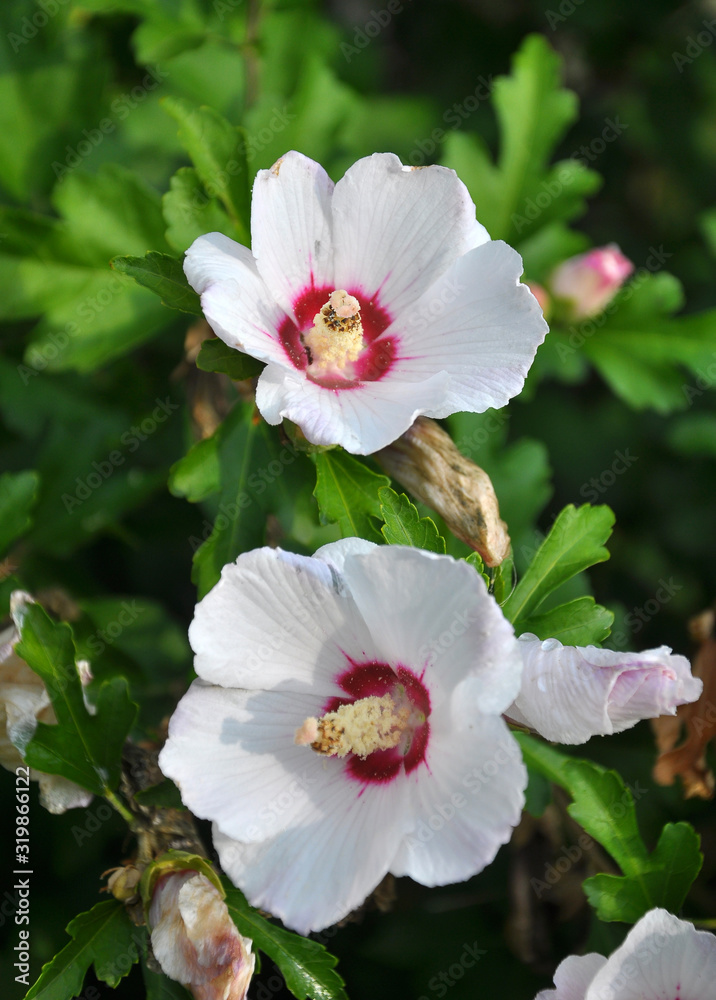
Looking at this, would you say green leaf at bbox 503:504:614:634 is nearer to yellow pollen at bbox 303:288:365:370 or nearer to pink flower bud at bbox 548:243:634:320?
yellow pollen at bbox 303:288:365:370

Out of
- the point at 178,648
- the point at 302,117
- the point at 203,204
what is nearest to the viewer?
the point at 203,204

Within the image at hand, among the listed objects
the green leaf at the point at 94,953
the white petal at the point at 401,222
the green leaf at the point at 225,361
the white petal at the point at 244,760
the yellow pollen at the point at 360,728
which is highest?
the white petal at the point at 401,222

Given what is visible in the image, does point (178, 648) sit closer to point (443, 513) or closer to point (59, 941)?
point (59, 941)

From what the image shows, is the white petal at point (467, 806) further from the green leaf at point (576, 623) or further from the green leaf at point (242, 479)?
the green leaf at point (242, 479)

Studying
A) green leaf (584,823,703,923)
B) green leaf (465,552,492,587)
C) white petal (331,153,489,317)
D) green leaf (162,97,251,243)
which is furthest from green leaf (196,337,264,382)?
green leaf (584,823,703,923)

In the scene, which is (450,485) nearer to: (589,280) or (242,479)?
(242,479)

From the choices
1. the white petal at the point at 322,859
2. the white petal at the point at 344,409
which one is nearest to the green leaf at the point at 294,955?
the white petal at the point at 322,859

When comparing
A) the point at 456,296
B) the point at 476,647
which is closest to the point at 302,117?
the point at 456,296
